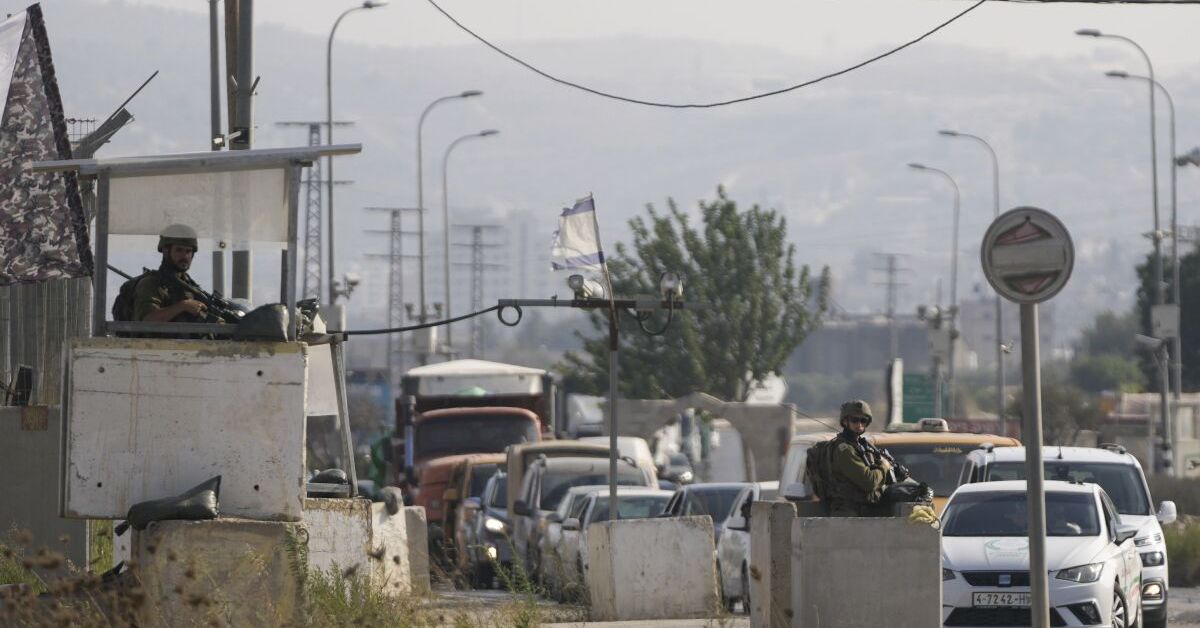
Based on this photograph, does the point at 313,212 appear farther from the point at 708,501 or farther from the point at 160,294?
the point at 160,294

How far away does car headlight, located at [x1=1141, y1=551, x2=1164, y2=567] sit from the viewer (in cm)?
1762

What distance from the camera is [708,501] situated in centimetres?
2542

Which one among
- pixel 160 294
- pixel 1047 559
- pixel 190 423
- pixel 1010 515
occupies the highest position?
pixel 160 294

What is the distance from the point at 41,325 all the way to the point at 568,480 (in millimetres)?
12078

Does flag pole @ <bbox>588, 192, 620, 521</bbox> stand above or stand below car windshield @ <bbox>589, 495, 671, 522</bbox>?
above

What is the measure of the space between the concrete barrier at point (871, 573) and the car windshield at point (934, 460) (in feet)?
27.5

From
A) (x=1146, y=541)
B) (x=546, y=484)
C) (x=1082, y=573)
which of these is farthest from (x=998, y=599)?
(x=546, y=484)

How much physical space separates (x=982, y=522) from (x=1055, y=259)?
585 cm

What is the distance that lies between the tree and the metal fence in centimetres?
4099

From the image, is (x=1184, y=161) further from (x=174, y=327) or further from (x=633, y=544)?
(x=174, y=327)

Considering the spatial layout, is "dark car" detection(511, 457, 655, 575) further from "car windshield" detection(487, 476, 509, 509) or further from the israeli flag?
the israeli flag

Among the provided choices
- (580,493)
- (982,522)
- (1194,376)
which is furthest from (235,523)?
(1194,376)

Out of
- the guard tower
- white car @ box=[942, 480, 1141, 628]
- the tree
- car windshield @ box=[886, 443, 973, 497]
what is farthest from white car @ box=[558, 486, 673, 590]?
the tree

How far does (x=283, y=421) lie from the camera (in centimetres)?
1129
